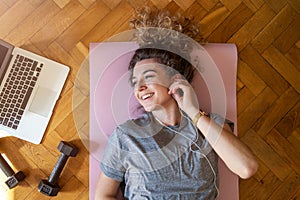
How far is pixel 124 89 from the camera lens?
44.6 inches

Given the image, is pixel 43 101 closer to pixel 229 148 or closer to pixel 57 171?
pixel 57 171

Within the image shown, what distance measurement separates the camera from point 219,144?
969 millimetres

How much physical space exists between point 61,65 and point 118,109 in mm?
229

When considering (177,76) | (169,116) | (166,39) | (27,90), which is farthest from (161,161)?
(27,90)

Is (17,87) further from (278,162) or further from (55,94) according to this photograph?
(278,162)

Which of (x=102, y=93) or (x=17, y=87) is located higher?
(x=102, y=93)

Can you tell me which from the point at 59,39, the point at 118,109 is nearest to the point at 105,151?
the point at 118,109

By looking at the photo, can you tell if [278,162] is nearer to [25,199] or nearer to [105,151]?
[105,151]

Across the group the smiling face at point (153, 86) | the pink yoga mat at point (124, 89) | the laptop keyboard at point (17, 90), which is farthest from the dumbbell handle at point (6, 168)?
the smiling face at point (153, 86)

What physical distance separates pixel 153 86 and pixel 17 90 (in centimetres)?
44

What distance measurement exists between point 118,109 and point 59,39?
30 cm

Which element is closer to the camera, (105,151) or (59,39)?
(105,151)

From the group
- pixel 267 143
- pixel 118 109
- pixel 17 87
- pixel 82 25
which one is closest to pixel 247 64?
pixel 267 143

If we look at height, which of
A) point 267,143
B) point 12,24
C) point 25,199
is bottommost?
point 25,199
